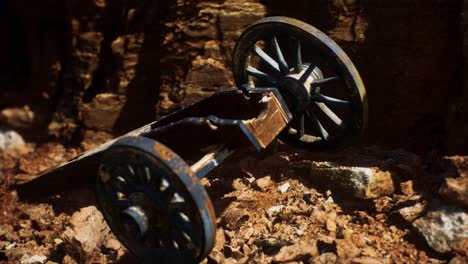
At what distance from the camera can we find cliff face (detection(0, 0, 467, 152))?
456cm

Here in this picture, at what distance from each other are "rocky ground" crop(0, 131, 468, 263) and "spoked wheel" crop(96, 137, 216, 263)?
57 centimetres

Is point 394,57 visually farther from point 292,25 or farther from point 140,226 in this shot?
point 140,226

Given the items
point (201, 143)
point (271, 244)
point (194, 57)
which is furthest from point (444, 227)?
point (194, 57)

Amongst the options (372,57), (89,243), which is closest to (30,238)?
(89,243)

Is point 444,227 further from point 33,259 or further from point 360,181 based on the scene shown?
point 33,259

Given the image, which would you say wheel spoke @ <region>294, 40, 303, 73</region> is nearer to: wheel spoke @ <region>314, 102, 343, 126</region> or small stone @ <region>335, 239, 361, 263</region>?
wheel spoke @ <region>314, 102, 343, 126</region>

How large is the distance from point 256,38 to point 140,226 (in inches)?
86.5

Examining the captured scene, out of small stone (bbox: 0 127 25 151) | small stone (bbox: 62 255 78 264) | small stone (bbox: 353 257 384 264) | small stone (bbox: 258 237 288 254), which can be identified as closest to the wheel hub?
small stone (bbox: 258 237 288 254)

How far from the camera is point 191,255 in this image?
10.4ft

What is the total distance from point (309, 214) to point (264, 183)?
0.65 m

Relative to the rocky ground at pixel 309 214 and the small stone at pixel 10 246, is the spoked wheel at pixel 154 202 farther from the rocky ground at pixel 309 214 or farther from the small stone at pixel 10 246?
the small stone at pixel 10 246

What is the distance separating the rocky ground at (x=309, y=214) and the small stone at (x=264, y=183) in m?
0.01

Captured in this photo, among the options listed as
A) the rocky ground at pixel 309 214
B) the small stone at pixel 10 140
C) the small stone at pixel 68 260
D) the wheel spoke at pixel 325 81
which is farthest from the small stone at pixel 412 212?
the small stone at pixel 10 140

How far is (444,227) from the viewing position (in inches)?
132
